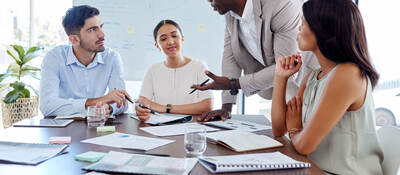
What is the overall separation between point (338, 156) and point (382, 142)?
0.23 meters

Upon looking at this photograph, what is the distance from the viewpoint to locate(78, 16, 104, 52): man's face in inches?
98.8

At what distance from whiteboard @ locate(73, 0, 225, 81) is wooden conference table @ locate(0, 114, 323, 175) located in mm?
1963

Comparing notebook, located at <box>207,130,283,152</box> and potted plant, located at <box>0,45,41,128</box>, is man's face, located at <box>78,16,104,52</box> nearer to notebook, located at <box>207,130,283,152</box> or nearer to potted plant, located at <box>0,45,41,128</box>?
notebook, located at <box>207,130,283,152</box>

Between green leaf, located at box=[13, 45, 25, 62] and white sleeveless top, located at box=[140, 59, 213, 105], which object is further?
green leaf, located at box=[13, 45, 25, 62]

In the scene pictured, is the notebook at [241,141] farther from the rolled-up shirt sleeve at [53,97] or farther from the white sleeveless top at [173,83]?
the white sleeveless top at [173,83]

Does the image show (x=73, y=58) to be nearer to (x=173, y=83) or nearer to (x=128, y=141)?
(x=173, y=83)

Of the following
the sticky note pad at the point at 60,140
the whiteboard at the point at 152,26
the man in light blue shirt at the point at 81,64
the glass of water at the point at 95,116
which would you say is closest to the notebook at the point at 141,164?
the sticky note pad at the point at 60,140

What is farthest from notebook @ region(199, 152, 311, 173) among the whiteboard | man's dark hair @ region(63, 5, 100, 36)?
the whiteboard

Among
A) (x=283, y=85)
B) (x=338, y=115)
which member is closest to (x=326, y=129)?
(x=338, y=115)

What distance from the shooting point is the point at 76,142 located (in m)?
1.38

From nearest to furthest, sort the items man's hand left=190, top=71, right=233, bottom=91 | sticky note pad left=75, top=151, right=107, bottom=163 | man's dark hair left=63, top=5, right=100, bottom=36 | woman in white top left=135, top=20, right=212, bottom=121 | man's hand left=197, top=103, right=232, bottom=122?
sticky note pad left=75, top=151, right=107, bottom=163 → man's hand left=197, top=103, right=232, bottom=122 → man's hand left=190, top=71, right=233, bottom=91 → man's dark hair left=63, top=5, right=100, bottom=36 → woman in white top left=135, top=20, right=212, bottom=121

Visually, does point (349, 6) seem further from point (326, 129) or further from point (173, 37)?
point (173, 37)

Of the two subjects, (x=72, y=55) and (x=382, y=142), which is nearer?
(x=382, y=142)

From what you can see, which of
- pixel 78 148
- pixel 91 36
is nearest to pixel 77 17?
pixel 91 36
